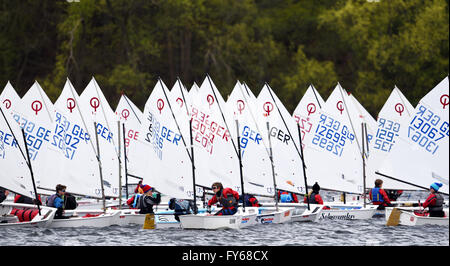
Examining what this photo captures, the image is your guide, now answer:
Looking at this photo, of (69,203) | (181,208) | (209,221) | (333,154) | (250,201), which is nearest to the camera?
(209,221)

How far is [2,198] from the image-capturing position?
2812 centimetres

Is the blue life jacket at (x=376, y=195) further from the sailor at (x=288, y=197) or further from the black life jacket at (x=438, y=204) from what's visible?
the black life jacket at (x=438, y=204)

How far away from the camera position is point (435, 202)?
25.0m

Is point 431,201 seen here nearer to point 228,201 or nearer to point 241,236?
point 241,236

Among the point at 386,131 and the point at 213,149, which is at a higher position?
the point at 386,131

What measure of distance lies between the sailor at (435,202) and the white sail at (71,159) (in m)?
10.3

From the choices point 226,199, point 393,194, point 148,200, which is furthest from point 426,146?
point 148,200

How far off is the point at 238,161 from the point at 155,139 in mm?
2788

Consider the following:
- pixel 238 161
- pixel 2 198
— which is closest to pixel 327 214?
pixel 238 161

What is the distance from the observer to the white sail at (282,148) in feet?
95.4

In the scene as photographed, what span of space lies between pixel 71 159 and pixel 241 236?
25.1ft

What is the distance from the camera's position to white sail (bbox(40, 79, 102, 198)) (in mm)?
29500
